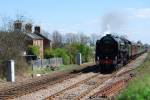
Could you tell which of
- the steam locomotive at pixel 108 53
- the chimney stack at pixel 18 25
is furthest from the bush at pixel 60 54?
the steam locomotive at pixel 108 53

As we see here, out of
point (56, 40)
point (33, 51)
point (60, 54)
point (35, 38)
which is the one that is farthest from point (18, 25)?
point (56, 40)

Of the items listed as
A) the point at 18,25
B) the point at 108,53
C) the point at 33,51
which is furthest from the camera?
the point at 33,51

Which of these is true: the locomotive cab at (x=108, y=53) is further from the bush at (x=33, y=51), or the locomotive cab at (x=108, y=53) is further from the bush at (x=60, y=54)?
the bush at (x=33, y=51)

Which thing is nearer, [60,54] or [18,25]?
[18,25]

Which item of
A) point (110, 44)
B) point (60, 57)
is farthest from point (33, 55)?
point (110, 44)

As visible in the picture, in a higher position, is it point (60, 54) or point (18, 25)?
point (18, 25)

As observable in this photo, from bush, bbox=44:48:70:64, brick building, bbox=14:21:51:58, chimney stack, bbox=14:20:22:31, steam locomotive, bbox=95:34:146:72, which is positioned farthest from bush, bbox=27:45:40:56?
steam locomotive, bbox=95:34:146:72

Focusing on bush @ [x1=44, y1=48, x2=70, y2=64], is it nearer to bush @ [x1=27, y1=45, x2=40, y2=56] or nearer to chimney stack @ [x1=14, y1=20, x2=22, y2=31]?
bush @ [x1=27, y1=45, x2=40, y2=56]

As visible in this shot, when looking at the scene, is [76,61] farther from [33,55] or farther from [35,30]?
[35,30]

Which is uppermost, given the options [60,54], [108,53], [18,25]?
[18,25]

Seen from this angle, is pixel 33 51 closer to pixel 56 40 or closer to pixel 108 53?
pixel 108 53

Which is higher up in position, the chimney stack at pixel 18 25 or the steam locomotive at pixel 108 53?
the chimney stack at pixel 18 25

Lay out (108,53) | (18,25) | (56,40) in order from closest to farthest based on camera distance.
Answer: (108,53) → (18,25) → (56,40)

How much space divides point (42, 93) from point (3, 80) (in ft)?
33.0
